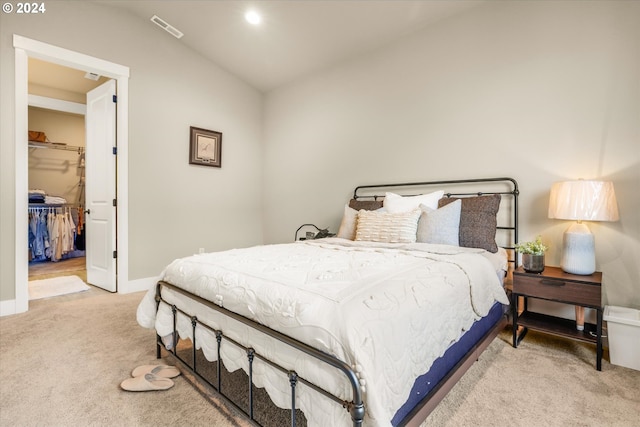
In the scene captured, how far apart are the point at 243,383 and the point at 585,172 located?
2772 mm

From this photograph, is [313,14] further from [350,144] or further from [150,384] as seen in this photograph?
[150,384]

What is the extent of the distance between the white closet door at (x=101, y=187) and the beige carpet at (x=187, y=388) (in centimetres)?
122

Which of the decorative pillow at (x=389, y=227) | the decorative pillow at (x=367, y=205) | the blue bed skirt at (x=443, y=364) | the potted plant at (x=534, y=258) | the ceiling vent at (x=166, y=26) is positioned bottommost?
the blue bed skirt at (x=443, y=364)

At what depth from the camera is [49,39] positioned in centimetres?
301

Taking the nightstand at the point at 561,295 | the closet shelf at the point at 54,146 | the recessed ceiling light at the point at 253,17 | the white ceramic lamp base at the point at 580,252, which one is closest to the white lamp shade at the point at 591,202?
the white ceramic lamp base at the point at 580,252

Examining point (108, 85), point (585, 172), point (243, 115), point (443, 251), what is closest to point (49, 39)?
point (108, 85)

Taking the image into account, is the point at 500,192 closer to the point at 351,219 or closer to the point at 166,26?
the point at 351,219

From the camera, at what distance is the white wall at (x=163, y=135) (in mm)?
2832

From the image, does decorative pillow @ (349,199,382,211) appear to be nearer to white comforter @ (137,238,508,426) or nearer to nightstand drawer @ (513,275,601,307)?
white comforter @ (137,238,508,426)

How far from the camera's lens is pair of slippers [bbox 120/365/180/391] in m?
1.67

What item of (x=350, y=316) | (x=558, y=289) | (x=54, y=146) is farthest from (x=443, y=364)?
(x=54, y=146)

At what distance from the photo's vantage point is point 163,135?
12.5 ft

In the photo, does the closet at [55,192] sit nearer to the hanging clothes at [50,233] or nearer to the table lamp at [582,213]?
the hanging clothes at [50,233]

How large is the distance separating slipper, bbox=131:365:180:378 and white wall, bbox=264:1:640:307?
2.51 meters
